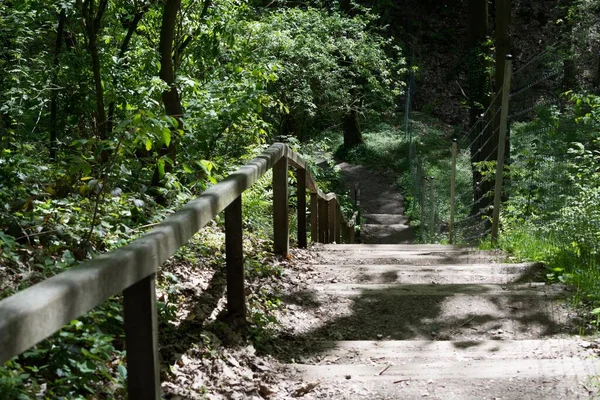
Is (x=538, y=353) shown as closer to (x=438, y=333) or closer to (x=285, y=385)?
(x=438, y=333)

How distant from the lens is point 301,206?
669 centimetres

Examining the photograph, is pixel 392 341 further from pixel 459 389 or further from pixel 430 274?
pixel 430 274

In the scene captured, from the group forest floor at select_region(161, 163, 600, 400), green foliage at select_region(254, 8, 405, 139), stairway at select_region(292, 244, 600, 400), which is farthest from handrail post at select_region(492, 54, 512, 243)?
green foliage at select_region(254, 8, 405, 139)

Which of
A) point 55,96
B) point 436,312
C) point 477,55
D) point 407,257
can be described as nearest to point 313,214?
point 407,257

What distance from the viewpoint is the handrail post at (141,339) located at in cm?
197

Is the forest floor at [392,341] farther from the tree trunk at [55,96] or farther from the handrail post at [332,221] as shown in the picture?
the handrail post at [332,221]

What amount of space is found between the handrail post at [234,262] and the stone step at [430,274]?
179cm

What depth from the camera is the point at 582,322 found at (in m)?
4.25

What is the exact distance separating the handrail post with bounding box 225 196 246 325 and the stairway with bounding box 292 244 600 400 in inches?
16.8

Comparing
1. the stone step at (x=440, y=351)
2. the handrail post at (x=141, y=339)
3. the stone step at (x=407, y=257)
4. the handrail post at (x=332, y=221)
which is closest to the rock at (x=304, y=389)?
the stone step at (x=440, y=351)

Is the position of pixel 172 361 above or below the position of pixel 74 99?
below

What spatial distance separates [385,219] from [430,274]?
13.6 meters

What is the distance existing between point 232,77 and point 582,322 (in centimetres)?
507

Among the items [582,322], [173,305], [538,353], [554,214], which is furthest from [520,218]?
[173,305]
